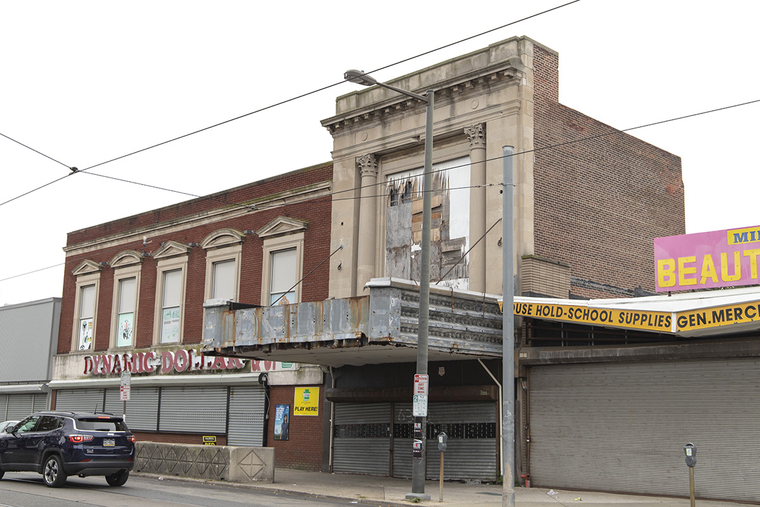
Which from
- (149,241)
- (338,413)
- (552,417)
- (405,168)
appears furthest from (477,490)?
→ (149,241)

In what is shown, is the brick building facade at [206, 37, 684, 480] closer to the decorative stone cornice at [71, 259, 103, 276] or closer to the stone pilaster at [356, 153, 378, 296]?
the stone pilaster at [356, 153, 378, 296]

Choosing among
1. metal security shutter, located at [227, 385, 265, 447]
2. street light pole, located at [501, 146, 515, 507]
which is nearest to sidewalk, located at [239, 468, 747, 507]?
street light pole, located at [501, 146, 515, 507]

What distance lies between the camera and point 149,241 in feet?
114

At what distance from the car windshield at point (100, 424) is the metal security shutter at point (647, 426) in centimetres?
1007

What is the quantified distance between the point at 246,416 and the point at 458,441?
31.5 ft

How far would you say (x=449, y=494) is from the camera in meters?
18.7

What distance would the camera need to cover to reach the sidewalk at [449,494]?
1703 centimetres

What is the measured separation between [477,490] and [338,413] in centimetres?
699

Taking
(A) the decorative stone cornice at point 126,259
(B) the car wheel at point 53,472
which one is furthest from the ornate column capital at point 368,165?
(A) the decorative stone cornice at point 126,259

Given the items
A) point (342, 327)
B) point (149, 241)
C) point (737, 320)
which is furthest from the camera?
point (149, 241)

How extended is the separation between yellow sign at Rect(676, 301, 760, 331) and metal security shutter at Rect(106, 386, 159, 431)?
22040 mm

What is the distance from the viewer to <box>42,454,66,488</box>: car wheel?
18.2 meters

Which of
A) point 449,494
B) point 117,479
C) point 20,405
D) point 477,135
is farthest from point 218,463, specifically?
point 20,405

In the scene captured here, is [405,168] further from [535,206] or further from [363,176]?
[535,206]
